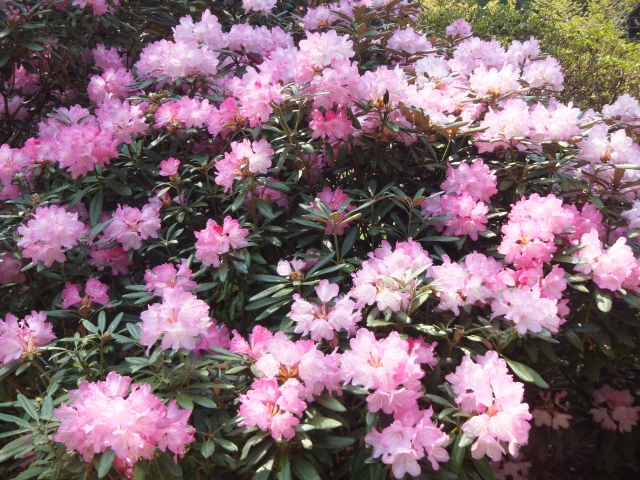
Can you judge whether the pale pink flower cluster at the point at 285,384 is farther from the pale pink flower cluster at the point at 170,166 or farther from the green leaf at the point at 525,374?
the pale pink flower cluster at the point at 170,166

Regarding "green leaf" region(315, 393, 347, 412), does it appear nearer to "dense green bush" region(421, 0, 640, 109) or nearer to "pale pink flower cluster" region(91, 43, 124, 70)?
"pale pink flower cluster" region(91, 43, 124, 70)

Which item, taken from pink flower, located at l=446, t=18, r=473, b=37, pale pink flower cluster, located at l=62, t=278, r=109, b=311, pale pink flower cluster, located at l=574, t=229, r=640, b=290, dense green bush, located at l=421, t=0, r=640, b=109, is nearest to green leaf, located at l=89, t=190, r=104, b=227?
pale pink flower cluster, located at l=62, t=278, r=109, b=311

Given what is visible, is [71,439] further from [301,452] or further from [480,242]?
[480,242]

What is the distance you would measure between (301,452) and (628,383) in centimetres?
138

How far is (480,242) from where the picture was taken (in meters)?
1.84

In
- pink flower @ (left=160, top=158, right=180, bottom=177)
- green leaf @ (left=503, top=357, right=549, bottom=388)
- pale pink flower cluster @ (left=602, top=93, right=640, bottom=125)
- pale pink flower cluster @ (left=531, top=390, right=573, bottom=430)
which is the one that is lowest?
pale pink flower cluster @ (left=531, top=390, right=573, bottom=430)

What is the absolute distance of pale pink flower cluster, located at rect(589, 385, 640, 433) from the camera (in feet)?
A: 6.12

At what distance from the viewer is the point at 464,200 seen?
Answer: 1.68 meters

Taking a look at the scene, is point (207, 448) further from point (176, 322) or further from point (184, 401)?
point (176, 322)

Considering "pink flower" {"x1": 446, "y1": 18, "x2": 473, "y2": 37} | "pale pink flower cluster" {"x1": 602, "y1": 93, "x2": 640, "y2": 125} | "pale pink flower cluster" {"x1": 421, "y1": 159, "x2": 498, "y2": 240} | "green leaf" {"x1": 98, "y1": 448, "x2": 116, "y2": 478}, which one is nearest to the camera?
"green leaf" {"x1": 98, "y1": 448, "x2": 116, "y2": 478}

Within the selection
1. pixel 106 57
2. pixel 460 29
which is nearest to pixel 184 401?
pixel 106 57

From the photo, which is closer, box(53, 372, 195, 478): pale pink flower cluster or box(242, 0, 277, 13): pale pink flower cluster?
box(53, 372, 195, 478): pale pink flower cluster

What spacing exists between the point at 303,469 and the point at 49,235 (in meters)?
1.05

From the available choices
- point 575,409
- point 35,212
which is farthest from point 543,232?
point 35,212
